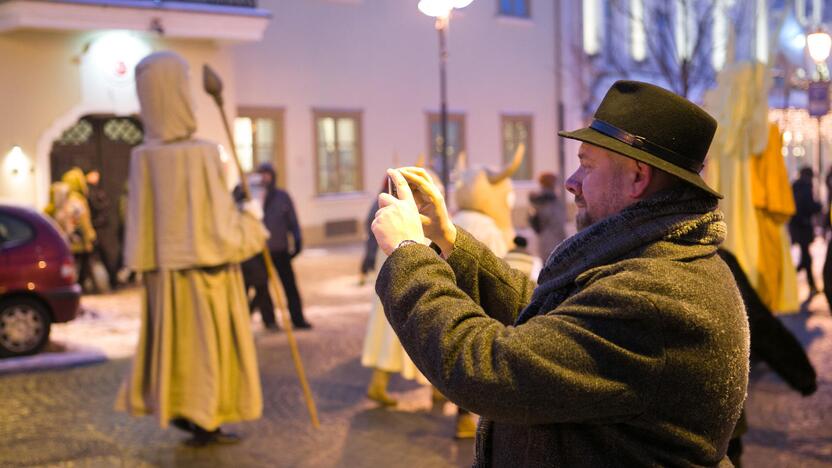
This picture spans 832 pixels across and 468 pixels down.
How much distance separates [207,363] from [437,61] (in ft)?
72.7

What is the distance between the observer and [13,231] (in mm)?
10922

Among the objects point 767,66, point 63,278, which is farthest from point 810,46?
point 63,278

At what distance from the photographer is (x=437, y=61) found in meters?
28.2

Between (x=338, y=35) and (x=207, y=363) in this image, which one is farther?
(x=338, y=35)

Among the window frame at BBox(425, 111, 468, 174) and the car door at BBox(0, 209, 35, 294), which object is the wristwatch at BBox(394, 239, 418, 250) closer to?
the car door at BBox(0, 209, 35, 294)

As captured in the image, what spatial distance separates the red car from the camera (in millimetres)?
10711

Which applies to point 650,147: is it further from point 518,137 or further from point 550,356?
point 518,137

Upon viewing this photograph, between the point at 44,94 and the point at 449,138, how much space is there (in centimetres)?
1175

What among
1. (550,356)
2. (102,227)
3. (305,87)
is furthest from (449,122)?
(550,356)

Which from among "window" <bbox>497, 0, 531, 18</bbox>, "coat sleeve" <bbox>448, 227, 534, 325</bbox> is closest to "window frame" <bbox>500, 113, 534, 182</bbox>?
"window" <bbox>497, 0, 531, 18</bbox>

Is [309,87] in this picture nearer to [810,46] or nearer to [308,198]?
[308,198]

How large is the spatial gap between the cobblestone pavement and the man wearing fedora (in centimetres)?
434

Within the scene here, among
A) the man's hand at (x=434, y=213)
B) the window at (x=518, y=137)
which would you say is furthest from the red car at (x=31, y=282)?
the window at (x=518, y=137)

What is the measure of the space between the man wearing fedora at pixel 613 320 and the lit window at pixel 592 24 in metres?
30.7
